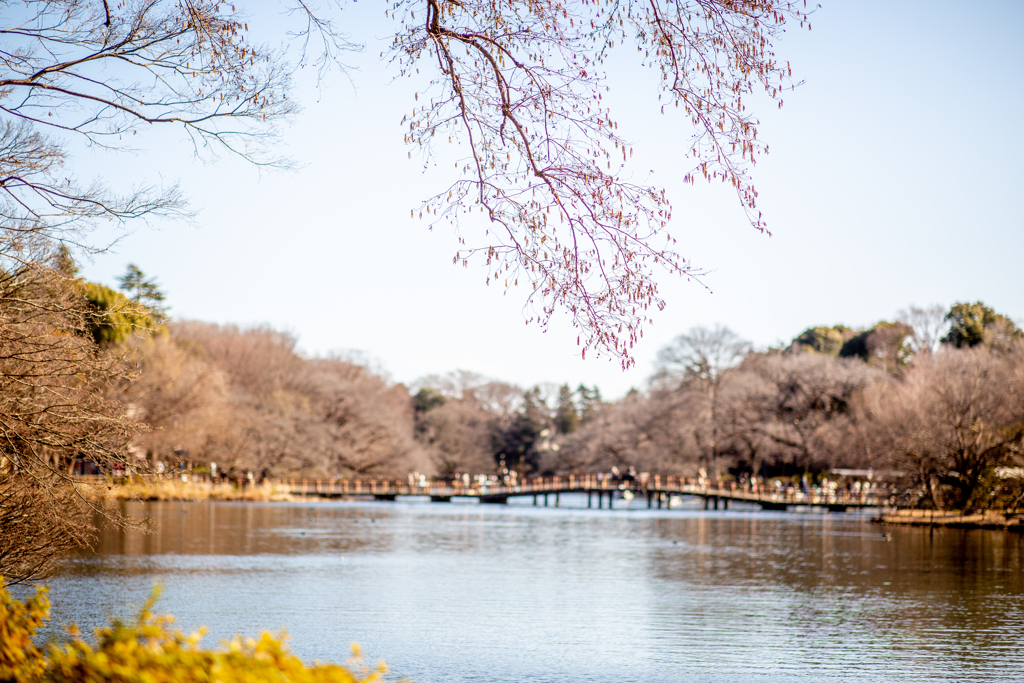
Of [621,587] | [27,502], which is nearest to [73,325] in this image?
[27,502]

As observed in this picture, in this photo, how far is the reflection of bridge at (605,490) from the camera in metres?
49.8

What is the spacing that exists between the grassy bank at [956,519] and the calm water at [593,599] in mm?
3916

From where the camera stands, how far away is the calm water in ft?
40.5

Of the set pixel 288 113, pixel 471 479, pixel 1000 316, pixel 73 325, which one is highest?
pixel 1000 316

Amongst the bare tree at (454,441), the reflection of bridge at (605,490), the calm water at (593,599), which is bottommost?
the reflection of bridge at (605,490)

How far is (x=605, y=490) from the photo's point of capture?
60.1 meters

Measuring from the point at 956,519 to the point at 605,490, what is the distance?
980 inches

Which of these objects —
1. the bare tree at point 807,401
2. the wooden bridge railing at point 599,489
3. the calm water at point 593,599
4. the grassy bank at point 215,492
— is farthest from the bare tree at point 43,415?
the bare tree at point 807,401

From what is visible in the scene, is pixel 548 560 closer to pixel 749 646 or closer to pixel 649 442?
pixel 749 646

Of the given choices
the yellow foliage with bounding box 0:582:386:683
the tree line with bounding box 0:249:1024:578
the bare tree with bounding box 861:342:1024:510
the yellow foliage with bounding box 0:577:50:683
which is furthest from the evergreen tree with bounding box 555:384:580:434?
the yellow foliage with bounding box 0:582:386:683

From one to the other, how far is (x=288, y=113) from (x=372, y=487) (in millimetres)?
53522

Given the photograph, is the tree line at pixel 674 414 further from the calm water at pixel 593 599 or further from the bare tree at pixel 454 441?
the calm water at pixel 593 599

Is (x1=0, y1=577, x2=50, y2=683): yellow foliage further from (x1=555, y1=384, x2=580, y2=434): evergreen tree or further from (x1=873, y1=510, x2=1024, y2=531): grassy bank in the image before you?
(x1=555, y1=384, x2=580, y2=434): evergreen tree

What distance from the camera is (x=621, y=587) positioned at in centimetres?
1969
